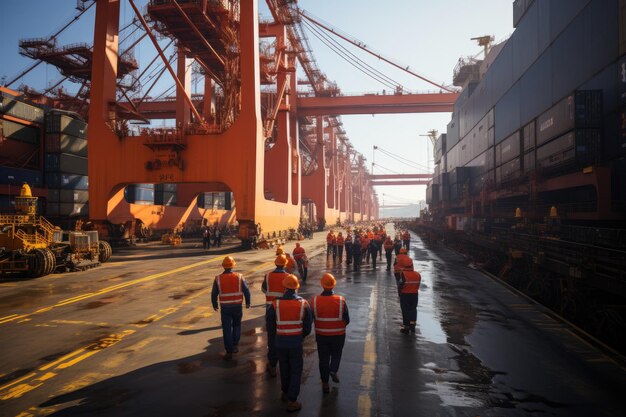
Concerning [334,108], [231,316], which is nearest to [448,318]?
[231,316]

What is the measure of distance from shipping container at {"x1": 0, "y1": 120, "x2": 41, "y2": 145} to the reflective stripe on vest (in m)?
41.5

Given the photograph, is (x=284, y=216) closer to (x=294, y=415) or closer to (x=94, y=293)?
(x=94, y=293)

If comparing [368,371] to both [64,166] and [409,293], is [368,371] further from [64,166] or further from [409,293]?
[64,166]

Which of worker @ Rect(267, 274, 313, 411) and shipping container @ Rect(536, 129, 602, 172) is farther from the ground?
shipping container @ Rect(536, 129, 602, 172)

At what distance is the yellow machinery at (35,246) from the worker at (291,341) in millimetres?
16297

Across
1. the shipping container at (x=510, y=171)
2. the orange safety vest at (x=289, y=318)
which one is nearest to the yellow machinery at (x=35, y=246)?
the orange safety vest at (x=289, y=318)

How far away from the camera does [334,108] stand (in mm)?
53062

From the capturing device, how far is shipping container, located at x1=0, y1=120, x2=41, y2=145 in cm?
3606

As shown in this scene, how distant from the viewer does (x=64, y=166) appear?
4025 cm

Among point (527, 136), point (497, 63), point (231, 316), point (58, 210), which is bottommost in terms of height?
point (231, 316)

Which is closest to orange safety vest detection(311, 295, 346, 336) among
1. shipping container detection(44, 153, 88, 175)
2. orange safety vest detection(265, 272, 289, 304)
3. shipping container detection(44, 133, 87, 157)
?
orange safety vest detection(265, 272, 289, 304)

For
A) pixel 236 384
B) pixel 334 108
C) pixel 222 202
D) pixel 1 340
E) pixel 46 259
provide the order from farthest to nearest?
pixel 222 202
pixel 334 108
pixel 46 259
pixel 1 340
pixel 236 384

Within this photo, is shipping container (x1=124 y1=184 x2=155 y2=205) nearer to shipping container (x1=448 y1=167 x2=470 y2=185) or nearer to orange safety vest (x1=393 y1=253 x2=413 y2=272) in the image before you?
→ shipping container (x1=448 y1=167 x2=470 y2=185)

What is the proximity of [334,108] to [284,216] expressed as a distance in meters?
19.0
